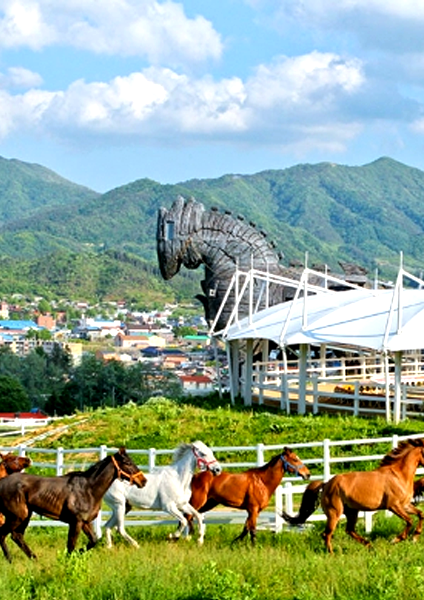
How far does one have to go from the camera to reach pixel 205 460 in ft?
46.8

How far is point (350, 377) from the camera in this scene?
108 feet

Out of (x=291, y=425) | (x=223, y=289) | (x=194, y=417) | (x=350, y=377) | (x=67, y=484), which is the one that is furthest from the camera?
(x=223, y=289)

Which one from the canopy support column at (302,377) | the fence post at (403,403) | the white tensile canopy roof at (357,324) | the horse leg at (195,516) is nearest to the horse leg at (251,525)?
the horse leg at (195,516)

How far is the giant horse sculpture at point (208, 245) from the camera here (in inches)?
1676

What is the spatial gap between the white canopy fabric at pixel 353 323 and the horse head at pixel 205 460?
1199 centimetres

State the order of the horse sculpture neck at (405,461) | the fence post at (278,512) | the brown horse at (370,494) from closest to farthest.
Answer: the brown horse at (370,494) → the horse sculpture neck at (405,461) → the fence post at (278,512)

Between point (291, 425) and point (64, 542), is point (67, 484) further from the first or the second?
point (291, 425)

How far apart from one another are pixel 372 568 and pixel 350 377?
67.7 feet

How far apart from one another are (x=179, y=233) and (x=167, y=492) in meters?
28.7

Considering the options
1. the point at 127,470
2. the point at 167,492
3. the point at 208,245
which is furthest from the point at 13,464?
the point at 208,245

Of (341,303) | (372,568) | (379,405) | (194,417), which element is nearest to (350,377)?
(341,303)

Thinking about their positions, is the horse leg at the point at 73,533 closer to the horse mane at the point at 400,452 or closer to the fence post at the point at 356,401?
the horse mane at the point at 400,452

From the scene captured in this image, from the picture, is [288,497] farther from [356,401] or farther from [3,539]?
[356,401]

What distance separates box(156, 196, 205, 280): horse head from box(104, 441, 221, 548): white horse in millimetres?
28247
